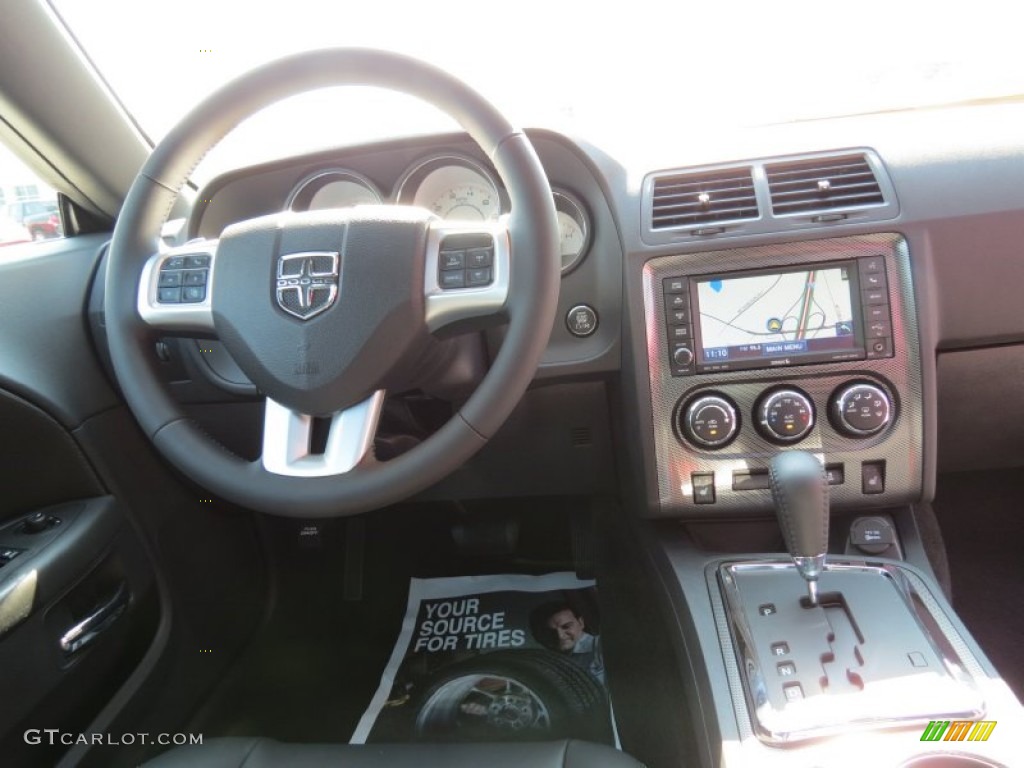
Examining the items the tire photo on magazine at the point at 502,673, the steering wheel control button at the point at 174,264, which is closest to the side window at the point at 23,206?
the steering wheel control button at the point at 174,264

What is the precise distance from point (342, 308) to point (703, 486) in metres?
0.66

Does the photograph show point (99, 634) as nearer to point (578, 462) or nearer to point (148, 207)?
point (148, 207)

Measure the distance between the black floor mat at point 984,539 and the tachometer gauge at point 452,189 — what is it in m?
1.22

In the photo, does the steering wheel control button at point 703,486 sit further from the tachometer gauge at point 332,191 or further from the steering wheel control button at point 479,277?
the tachometer gauge at point 332,191

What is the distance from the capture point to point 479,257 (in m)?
0.99

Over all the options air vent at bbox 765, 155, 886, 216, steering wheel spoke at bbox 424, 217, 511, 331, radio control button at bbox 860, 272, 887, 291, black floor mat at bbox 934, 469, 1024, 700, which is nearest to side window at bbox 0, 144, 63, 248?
steering wheel spoke at bbox 424, 217, 511, 331

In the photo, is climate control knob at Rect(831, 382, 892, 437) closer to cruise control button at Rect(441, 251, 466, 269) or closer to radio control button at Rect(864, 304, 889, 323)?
radio control button at Rect(864, 304, 889, 323)

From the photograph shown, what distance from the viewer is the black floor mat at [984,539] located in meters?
1.77

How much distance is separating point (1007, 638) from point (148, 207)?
1.78 meters

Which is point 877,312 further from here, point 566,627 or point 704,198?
point 566,627

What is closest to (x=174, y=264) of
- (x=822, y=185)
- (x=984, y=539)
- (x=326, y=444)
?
(x=326, y=444)

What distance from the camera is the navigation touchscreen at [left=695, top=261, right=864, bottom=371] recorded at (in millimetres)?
1262
